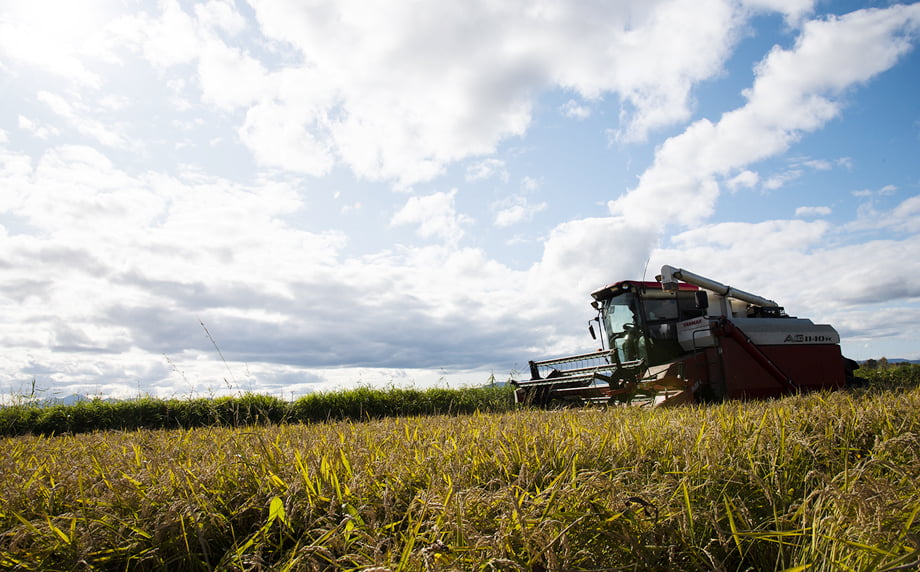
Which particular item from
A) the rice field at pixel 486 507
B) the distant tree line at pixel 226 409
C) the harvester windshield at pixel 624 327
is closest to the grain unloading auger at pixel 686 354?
the harvester windshield at pixel 624 327

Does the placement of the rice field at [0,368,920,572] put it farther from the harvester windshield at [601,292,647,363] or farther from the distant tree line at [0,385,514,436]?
the harvester windshield at [601,292,647,363]

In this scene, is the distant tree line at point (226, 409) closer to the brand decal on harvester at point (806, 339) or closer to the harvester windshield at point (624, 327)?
the harvester windshield at point (624, 327)

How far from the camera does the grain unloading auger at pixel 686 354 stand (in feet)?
28.1

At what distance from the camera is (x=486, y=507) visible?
190cm

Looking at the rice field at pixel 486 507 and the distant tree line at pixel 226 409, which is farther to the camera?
the distant tree line at pixel 226 409

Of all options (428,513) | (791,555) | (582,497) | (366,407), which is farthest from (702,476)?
(366,407)

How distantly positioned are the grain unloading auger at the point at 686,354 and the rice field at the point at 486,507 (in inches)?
216

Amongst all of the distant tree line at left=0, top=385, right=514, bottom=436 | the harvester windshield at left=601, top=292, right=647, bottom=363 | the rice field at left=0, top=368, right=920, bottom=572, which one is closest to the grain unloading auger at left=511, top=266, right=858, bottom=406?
the harvester windshield at left=601, top=292, right=647, bottom=363

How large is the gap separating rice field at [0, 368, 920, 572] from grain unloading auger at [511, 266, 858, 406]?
5486 mm

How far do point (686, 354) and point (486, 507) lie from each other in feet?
30.6

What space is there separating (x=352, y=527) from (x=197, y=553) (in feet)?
2.13

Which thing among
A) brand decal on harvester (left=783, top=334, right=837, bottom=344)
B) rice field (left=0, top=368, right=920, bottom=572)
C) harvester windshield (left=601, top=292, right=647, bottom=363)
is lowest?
rice field (left=0, top=368, right=920, bottom=572)

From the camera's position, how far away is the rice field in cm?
167

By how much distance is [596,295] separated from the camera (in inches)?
434
